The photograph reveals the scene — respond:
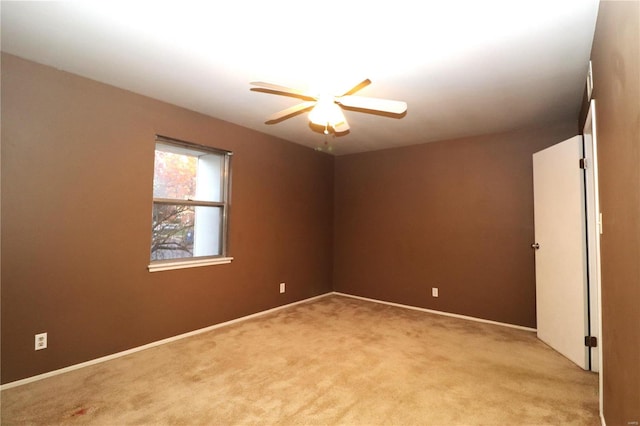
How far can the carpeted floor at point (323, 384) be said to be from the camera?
1.84 m

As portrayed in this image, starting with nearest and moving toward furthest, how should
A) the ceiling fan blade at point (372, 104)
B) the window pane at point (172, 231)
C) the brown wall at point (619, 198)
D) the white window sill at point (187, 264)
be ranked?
the brown wall at point (619, 198) < the ceiling fan blade at point (372, 104) < the white window sill at point (187, 264) < the window pane at point (172, 231)

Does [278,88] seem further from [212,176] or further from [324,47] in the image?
[212,176]

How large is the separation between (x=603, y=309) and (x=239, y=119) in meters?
3.46

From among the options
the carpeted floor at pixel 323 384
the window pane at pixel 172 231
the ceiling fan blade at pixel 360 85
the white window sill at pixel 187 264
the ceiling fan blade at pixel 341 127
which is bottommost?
the carpeted floor at pixel 323 384

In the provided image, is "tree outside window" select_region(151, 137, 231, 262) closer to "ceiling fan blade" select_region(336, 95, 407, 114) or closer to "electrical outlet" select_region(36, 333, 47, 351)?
"electrical outlet" select_region(36, 333, 47, 351)

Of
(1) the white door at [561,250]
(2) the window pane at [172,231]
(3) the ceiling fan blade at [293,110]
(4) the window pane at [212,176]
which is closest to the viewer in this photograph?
(3) the ceiling fan blade at [293,110]

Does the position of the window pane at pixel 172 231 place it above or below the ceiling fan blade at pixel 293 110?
below

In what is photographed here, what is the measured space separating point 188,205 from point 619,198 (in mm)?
3334

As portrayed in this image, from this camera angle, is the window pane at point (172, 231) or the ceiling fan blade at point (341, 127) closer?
the ceiling fan blade at point (341, 127)

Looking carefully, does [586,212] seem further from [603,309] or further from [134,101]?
[134,101]

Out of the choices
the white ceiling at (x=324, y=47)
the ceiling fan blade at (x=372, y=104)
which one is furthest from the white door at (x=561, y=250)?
the ceiling fan blade at (x=372, y=104)

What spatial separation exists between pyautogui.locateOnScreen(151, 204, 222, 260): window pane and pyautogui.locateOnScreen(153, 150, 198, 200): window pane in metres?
0.14

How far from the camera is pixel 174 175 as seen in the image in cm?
321

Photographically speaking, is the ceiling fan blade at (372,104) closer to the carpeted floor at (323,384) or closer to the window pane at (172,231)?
the carpeted floor at (323,384)
